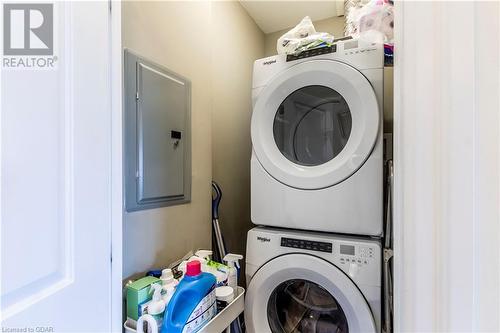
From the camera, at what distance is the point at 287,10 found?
6.90ft

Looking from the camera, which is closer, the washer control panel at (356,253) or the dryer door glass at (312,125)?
the washer control panel at (356,253)

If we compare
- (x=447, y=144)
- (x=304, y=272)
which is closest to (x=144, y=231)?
(x=304, y=272)

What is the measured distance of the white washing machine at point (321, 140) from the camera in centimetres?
110

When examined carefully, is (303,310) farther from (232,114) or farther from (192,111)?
(232,114)

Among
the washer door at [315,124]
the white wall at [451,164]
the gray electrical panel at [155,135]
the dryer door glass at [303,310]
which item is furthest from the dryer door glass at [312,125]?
the white wall at [451,164]

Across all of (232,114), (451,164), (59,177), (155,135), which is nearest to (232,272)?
(155,135)

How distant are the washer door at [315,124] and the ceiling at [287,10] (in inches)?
43.6

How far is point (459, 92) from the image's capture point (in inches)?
18.2

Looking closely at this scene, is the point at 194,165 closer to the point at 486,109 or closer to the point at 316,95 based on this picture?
the point at 316,95

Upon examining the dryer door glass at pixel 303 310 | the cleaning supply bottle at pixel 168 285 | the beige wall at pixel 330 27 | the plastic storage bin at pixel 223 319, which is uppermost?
the beige wall at pixel 330 27

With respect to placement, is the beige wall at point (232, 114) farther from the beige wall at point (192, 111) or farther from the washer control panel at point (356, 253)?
the washer control panel at point (356, 253)

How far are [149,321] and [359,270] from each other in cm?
80

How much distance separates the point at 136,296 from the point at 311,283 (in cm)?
77

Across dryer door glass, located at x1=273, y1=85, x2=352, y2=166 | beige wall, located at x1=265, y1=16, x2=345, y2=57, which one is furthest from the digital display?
beige wall, located at x1=265, y1=16, x2=345, y2=57
